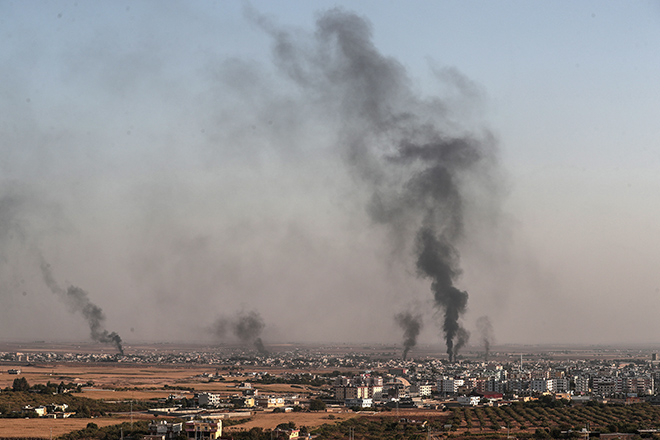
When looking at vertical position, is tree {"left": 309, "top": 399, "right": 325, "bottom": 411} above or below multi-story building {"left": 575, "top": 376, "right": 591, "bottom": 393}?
below

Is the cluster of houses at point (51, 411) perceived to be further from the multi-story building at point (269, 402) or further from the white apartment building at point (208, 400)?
the multi-story building at point (269, 402)

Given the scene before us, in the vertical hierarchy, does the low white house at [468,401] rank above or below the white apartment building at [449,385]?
below

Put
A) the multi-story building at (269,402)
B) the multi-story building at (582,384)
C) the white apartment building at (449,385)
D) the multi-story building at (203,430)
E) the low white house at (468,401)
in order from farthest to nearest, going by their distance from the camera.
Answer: the multi-story building at (582,384), the white apartment building at (449,385), the low white house at (468,401), the multi-story building at (269,402), the multi-story building at (203,430)

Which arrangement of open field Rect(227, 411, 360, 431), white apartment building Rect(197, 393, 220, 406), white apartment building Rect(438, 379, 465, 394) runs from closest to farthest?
open field Rect(227, 411, 360, 431), white apartment building Rect(197, 393, 220, 406), white apartment building Rect(438, 379, 465, 394)

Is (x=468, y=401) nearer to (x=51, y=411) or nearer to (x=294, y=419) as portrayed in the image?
(x=294, y=419)

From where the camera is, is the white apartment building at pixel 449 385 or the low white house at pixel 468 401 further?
the white apartment building at pixel 449 385

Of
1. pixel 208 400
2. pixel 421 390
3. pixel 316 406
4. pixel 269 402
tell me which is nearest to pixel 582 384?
pixel 421 390

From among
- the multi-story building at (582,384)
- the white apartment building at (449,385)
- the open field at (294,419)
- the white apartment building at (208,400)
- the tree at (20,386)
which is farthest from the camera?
the multi-story building at (582,384)

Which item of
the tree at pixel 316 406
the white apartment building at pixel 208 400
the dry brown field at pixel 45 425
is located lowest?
the dry brown field at pixel 45 425

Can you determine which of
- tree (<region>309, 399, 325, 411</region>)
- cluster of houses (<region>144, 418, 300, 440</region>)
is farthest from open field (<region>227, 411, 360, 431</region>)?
cluster of houses (<region>144, 418, 300, 440</region>)

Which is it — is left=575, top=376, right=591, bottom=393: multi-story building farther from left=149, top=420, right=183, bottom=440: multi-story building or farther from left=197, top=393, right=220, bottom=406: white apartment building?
left=149, top=420, right=183, bottom=440: multi-story building

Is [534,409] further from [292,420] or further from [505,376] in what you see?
[505,376]

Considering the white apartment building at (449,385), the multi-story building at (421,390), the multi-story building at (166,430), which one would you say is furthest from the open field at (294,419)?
the white apartment building at (449,385)
